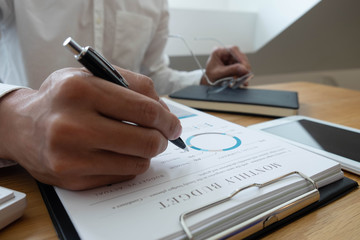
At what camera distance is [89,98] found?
0.75 ft

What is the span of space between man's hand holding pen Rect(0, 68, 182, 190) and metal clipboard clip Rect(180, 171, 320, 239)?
8cm

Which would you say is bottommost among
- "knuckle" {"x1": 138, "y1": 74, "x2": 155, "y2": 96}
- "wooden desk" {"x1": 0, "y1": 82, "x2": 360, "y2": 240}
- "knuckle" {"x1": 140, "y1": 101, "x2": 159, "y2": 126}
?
"wooden desk" {"x1": 0, "y1": 82, "x2": 360, "y2": 240}

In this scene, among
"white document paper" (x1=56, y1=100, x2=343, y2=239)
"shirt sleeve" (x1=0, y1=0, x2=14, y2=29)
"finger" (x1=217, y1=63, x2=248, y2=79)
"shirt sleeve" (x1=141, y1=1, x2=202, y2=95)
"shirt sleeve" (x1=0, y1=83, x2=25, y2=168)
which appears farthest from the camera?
"shirt sleeve" (x1=141, y1=1, x2=202, y2=95)

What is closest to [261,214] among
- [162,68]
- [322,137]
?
[322,137]

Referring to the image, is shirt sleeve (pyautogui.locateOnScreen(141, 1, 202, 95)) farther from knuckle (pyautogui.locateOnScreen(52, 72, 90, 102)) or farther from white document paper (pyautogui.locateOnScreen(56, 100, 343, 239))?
knuckle (pyautogui.locateOnScreen(52, 72, 90, 102))

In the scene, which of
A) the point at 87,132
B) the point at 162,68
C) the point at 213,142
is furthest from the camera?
the point at 162,68

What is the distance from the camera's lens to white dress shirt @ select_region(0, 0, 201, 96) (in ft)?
2.23

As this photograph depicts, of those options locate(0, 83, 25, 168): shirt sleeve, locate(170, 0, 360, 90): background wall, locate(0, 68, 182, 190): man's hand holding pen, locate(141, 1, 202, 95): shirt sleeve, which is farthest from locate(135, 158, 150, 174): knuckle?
locate(170, 0, 360, 90): background wall

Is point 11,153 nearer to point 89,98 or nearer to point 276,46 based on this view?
point 89,98

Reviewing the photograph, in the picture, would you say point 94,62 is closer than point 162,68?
Yes

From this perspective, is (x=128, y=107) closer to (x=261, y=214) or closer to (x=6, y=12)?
(x=261, y=214)

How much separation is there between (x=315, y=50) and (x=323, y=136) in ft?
4.65

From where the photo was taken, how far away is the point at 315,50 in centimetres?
164

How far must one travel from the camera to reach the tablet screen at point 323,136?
1.23 feet
